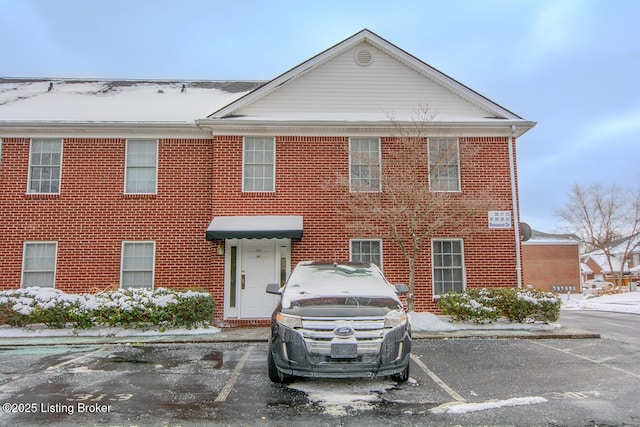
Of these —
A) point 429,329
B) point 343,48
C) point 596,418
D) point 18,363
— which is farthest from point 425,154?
point 18,363

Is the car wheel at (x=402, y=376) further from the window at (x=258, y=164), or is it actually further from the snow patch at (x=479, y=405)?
the window at (x=258, y=164)

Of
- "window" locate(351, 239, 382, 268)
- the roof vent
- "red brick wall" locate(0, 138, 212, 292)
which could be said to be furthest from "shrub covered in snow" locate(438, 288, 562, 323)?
the roof vent

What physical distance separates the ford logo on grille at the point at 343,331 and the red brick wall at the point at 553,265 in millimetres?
42721

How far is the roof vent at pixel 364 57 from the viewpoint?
13875 mm

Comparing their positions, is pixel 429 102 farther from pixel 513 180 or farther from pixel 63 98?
pixel 63 98

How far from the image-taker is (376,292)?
260 inches

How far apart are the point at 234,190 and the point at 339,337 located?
309 inches

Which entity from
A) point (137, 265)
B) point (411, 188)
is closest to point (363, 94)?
point (411, 188)

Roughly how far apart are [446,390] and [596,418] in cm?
168

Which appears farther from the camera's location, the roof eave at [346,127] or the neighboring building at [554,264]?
the neighboring building at [554,264]

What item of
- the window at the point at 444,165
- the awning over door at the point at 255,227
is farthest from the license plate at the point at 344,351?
the window at the point at 444,165

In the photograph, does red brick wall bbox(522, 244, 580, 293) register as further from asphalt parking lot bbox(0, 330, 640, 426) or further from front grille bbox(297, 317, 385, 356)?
front grille bbox(297, 317, 385, 356)

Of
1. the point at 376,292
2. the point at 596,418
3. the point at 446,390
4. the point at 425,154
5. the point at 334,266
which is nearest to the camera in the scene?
the point at 596,418

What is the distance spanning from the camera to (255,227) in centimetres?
1196
